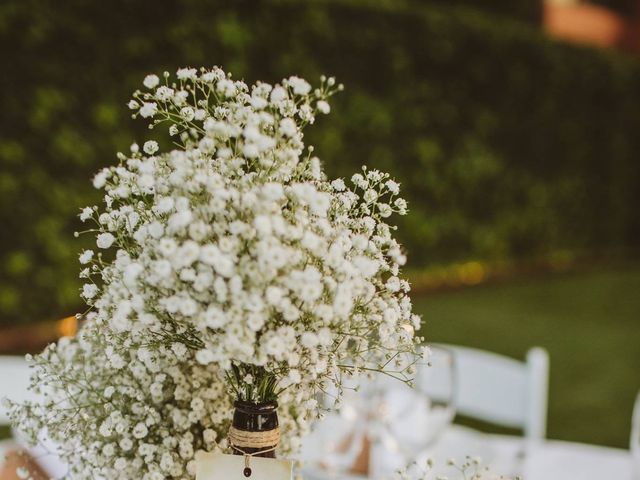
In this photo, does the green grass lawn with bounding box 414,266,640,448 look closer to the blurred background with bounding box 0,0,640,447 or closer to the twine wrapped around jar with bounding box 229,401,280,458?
the blurred background with bounding box 0,0,640,447

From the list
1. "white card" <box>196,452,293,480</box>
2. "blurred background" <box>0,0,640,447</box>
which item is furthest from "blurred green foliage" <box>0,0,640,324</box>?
"white card" <box>196,452,293,480</box>

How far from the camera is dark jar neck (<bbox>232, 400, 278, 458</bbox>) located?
1116mm

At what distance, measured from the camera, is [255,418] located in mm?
1126

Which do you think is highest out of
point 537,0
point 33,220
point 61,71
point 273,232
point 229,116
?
point 537,0

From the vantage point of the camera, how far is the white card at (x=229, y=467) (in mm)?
1130

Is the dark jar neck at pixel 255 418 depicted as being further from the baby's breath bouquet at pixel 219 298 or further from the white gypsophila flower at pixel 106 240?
the white gypsophila flower at pixel 106 240

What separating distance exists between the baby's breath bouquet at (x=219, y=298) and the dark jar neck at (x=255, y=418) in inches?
0.5

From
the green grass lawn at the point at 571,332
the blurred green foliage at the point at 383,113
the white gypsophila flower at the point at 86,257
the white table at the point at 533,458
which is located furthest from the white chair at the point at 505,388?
the blurred green foliage at the point at 383,113

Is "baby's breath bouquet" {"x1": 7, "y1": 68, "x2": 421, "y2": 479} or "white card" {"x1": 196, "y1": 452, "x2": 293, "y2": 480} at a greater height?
"baby's breath bouquet" {"x1": 7, "y1": 68, "x2": 421, "y2": 479}

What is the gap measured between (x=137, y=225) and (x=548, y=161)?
10338mm

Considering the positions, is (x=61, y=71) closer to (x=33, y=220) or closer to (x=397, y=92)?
(x=33, y=220)

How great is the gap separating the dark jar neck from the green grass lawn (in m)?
4.29

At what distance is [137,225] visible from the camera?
1.15 meters

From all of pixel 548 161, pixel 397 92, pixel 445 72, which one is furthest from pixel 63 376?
pixel 548 161
